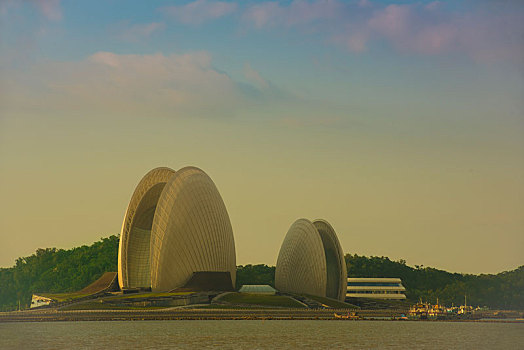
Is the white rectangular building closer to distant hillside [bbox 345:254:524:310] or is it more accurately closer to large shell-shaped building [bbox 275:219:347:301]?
distant hillside [bbox 345:254:524:310]

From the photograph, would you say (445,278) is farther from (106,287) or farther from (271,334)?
(271,334)

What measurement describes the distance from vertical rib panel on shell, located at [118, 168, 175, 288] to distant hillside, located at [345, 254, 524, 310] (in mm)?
63717

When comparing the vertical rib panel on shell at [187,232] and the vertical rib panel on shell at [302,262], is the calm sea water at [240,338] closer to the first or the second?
the vertical rib panel on shell at [187,232]

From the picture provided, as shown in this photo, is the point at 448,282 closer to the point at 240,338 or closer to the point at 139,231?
the point at 139,231

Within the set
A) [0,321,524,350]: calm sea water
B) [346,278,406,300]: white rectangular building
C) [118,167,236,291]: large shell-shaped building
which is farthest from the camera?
[346,278,406,300]: white rectangular building

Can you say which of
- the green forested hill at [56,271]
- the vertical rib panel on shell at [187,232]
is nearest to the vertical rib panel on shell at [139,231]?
the vertical rib panel on shell at [187,232]

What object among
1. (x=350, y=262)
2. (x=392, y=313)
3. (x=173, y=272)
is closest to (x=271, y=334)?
(x=173, y=272)

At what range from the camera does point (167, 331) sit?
5641 centimetres

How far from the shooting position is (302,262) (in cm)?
11338

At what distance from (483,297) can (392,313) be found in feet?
122

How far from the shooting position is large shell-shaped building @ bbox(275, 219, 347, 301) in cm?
11156

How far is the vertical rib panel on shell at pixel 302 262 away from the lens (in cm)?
11131

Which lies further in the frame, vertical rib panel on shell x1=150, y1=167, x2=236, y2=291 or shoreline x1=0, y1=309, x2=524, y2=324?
vertical rib panel on shell x1=150, y1=167, x2=236, y2=291

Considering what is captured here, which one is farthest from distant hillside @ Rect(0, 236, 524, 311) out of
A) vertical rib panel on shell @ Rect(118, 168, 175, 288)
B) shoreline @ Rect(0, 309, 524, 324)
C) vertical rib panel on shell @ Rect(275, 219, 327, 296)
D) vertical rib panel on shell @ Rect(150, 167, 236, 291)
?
shoreline @ Rect(0, 309, 524, 324)
